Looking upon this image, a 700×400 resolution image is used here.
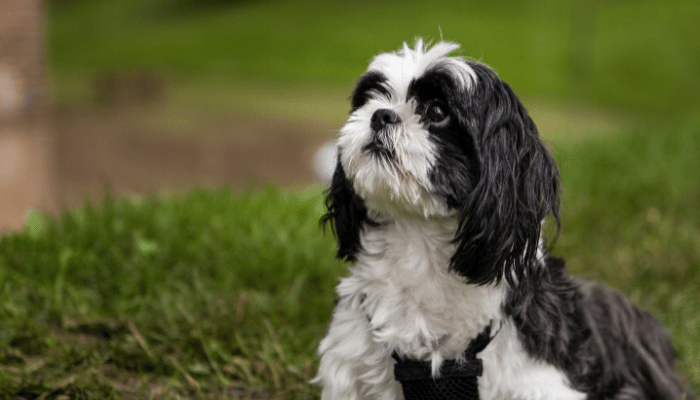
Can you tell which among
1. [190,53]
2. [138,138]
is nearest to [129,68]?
[190,53]

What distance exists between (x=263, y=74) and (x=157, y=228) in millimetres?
9911

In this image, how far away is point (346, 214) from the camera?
2398mm

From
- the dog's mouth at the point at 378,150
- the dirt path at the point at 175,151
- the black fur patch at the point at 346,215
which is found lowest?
the dirt path at the point at 175,151

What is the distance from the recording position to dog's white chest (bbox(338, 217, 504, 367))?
218 cm

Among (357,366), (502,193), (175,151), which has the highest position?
(502,193)

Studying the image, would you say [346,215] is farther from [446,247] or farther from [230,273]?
[230,273]

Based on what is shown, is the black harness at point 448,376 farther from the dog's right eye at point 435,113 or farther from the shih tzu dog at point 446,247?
the dog's right eye at point 435,113

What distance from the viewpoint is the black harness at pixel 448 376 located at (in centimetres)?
214

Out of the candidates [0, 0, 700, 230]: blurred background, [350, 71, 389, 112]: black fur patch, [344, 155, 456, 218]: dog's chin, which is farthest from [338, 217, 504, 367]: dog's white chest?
[0, 0, 700, 230]: blurred background

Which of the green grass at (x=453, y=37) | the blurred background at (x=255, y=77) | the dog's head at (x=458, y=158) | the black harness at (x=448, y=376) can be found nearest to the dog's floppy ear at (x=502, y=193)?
the dog's head at (x=458, y=158)

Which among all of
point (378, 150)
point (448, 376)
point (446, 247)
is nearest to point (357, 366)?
point (448, 376)

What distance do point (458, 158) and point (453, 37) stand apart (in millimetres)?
10310

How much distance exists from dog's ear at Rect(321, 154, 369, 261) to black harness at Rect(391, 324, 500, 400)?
1.46ft

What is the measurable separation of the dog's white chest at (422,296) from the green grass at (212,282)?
0.61 meters
